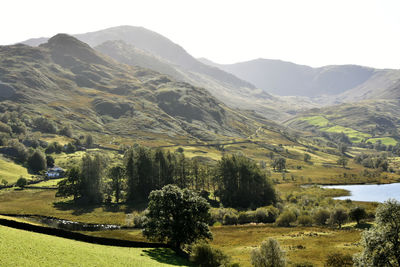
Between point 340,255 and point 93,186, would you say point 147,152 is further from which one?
point 340,255

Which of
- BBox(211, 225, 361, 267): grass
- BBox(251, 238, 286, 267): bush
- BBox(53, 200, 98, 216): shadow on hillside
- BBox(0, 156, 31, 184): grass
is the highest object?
BBox(0, 156, 31, 184): grass

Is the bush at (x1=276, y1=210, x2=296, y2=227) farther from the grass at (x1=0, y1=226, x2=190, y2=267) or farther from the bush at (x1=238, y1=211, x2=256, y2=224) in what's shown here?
the grass at (x1=0, y1=226, x2=190, y2=267)

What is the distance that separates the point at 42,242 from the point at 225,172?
115 m

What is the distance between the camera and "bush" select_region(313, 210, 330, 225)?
378 feet

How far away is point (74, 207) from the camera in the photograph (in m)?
130

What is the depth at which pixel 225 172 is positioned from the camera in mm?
157250

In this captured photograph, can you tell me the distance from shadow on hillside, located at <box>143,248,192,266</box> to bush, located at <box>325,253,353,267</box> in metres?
31.3

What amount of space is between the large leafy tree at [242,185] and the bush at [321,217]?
119ft

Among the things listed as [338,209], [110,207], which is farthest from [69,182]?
[338,209]

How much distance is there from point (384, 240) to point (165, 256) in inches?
1610

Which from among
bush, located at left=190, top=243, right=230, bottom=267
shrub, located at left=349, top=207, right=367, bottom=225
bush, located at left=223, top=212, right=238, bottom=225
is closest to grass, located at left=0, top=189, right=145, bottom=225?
bush, located at left=223, top=212, right=238, bottom=225

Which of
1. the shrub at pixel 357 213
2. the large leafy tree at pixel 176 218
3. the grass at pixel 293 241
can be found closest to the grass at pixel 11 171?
the grass at pixel 293 241

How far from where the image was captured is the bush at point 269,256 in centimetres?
5600

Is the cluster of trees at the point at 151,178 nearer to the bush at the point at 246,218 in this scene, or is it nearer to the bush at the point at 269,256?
the bush at the point at 246,218
